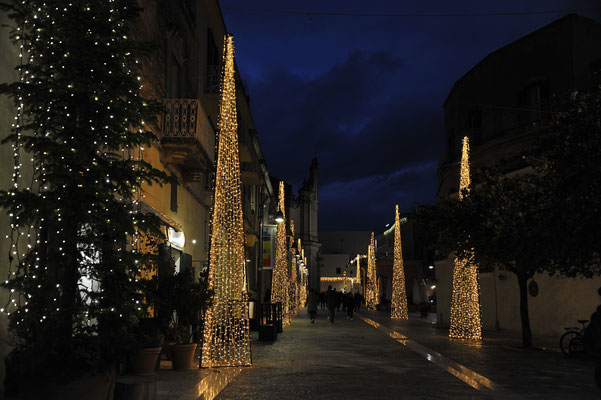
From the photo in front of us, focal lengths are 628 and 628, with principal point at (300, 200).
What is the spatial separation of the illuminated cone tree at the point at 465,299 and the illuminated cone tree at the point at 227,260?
8.82 meters

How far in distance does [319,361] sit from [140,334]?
700cm

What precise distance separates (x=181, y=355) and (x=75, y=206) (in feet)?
19.4

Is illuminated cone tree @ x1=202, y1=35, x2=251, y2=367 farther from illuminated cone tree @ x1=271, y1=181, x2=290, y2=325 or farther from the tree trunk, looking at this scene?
illuminated cone tree @ x1=271, y1=181, x2=290, y2=325

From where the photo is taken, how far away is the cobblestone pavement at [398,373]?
370 inches

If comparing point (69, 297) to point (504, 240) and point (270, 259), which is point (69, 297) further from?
point (270, 259)

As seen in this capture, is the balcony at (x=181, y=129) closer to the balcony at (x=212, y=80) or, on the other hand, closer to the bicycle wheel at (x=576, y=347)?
the balcony at (x=212, y=80)

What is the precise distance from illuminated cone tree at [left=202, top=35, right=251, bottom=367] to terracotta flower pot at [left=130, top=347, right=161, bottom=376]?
1.88 m

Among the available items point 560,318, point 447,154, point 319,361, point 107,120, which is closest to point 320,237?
point 447,154

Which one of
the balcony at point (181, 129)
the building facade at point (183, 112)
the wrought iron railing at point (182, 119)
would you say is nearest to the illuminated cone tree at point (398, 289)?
the building facade at point (183, 112)

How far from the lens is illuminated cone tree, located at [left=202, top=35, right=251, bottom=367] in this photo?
12.5 meters

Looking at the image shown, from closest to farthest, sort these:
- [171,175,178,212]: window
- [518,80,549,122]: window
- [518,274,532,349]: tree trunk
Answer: [518,274,532,349]: tree trunk, [171,175,178,212]: window, [518,80,549,122]: window

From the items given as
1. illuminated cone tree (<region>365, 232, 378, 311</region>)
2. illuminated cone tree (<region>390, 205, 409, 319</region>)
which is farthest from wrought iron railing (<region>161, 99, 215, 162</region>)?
illuminated cone tree (<region>365, 232, 378, 311</region>)

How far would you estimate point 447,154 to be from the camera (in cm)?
3728

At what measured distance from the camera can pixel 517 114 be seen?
3088cm
